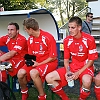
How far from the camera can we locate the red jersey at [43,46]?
3979 millimetres

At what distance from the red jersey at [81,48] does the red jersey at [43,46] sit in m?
0.22

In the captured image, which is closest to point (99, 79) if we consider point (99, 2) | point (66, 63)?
point (66, 63)

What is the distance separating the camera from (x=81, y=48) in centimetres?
376

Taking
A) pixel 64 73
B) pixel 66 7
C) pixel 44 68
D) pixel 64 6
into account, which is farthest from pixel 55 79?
pixel 64 6

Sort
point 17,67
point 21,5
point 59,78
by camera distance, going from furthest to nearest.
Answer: point 21,5 < point 17,67 < point 59,78

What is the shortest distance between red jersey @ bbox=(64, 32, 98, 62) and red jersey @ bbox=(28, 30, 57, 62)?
223 millimetres

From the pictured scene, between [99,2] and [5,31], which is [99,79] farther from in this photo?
[99,2]

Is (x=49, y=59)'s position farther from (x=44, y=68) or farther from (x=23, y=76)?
(x=23, y=76)

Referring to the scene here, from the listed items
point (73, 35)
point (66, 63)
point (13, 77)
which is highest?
point (73, 35)

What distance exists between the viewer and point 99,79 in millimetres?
3451

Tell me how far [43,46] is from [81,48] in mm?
645

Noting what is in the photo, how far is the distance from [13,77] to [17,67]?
0.22 m

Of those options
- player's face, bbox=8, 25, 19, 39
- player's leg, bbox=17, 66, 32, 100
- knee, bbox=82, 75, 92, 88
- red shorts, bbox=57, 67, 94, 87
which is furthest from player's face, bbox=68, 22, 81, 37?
player's face, bbox=8, 25, 19, 39

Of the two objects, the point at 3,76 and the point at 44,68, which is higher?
the point at 44,68
